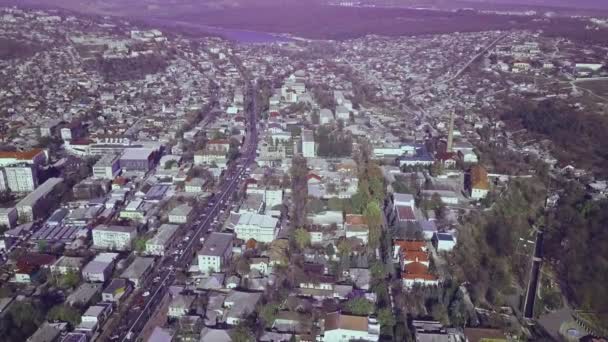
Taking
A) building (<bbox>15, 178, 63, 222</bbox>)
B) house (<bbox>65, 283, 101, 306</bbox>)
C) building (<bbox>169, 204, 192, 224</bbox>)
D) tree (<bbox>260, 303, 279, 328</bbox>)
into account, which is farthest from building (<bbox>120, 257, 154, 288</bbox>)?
building (<bbox>15, 178, 63, 222</bbox>)

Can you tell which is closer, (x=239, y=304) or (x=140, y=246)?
(x=239, y=304)

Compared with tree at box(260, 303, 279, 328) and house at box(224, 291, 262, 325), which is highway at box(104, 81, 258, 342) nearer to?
house at box(224, 291, 262, 325)

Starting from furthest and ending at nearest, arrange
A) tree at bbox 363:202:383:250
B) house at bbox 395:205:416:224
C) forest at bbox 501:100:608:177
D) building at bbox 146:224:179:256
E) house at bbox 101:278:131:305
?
1. forest at bbox 501:100:608:177
2. house at bbox 395:205:416:224
3. tree at bbox 363:202:383:250
4. building at bbox 146:224:179:256
5. house at bbox 101:278:131:305

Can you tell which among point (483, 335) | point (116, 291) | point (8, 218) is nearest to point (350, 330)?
point (483, 335)

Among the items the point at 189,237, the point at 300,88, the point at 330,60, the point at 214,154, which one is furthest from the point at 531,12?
the point at 189,237

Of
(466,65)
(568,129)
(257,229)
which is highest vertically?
(466,65)

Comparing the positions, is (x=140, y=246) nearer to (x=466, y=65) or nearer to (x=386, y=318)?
(x=386, y=318)
